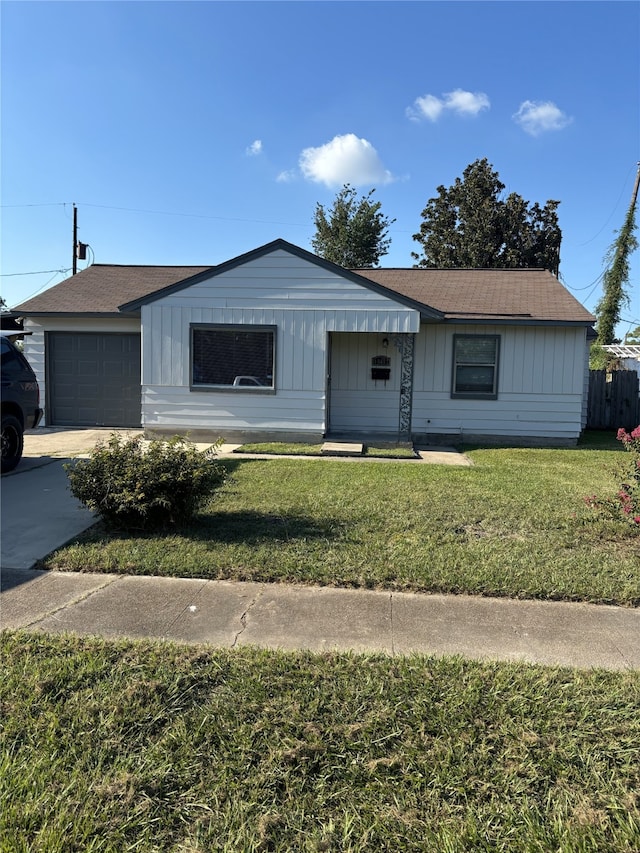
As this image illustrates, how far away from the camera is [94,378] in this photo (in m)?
13.1

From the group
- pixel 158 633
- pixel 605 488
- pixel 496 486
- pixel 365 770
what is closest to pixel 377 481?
pixel 496 486

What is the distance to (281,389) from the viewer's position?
11.2 meters

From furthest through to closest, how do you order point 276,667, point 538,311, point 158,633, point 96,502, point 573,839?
point 538,311 → point 96,502 → point 158,633 → point 276,667 → point 573,839

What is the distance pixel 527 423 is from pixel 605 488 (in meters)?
4.59

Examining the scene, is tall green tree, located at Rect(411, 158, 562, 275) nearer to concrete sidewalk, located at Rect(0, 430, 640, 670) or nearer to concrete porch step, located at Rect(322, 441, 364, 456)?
concrete porch step, located at Rect(322, 441, 364, 456)

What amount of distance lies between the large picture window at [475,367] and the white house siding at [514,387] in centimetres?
12

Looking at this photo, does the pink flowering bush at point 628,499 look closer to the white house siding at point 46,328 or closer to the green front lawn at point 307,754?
the green front lawn at point 307,754

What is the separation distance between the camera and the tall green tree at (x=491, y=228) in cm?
3103

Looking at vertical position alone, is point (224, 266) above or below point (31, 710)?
above

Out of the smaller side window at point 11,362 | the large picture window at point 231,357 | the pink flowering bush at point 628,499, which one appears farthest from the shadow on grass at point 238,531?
the large picture window at point 231,357

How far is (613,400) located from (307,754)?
15.8 meters

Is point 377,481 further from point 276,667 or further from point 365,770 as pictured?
point 365,770

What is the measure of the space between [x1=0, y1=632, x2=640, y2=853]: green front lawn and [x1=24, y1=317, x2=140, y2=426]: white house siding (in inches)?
427

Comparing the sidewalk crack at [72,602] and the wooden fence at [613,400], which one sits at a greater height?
the wooden fence at [613,400]
